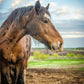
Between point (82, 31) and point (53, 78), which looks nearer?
point (82, 31)

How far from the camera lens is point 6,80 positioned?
84cm

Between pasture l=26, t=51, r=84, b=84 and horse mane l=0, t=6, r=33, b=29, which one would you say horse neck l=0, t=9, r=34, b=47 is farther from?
pasture l=26, t=51, r=84, b=84

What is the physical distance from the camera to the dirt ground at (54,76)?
3.75 feet

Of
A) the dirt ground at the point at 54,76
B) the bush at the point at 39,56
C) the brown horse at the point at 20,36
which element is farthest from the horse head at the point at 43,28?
the dirt ground at the point at 54,76

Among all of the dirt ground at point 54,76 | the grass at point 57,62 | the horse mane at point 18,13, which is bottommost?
the dirt ground at point 54,76

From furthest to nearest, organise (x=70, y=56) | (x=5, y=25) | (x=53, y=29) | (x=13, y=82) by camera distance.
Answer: (x=70, y=56) < (x=13, y=82) < (x=5, y=25) < (x=53, y=29)

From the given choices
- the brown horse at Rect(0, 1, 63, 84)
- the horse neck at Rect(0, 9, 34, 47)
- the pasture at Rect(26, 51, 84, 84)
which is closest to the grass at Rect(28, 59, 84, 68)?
the pasture at Rect(26, 51, 84, 84)

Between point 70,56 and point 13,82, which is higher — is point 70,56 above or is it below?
above

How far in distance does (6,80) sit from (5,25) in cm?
36

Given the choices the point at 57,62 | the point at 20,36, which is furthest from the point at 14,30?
the point at 57,62

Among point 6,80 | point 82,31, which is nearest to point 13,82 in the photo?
point 6,80

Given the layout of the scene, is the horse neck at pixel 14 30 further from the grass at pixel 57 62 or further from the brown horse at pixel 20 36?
the grass at pixel 57 62

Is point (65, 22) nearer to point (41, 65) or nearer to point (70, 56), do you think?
point (70, 56)

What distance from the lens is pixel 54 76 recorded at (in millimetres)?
1190
